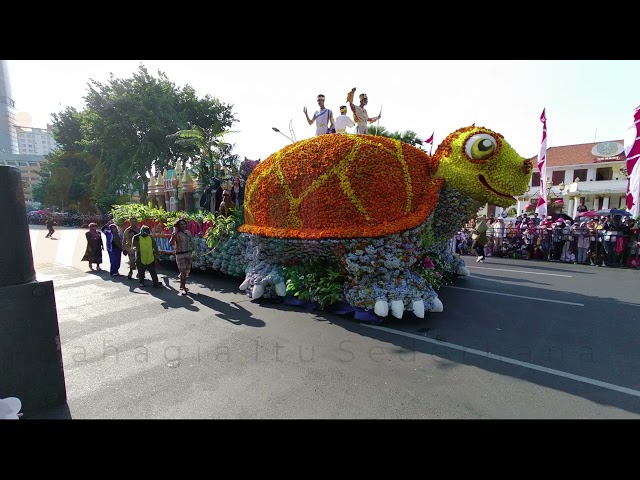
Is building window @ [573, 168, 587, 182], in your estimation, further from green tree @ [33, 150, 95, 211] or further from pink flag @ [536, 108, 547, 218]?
green tree @ [33, 150, 95, 211]

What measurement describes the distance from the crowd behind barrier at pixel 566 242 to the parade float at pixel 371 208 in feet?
22.5

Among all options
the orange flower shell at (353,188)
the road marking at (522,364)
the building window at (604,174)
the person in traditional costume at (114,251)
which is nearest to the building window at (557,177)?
the building window at (604,174)

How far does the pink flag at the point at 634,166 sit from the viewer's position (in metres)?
9.70

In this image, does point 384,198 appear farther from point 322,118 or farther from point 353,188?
point 322,118

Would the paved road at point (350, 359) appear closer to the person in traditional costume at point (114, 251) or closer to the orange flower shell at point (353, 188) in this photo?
the orange flower shell at point (353, 188)

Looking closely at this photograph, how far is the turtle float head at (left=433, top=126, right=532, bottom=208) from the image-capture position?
4828 mm

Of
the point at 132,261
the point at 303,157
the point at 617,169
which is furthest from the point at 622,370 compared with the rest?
the point at 617,169

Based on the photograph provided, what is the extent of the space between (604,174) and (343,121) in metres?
31.0

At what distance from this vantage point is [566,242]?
34.2ft

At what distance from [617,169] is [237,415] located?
35.0 m

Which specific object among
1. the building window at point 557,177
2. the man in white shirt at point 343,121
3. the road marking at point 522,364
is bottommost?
the road marking at point 522,364

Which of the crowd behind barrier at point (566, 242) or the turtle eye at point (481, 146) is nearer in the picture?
the turtle eye at point (481, 146)

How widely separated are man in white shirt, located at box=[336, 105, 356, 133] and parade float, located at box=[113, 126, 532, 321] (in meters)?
1.64

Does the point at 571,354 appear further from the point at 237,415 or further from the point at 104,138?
the point at 104,138
